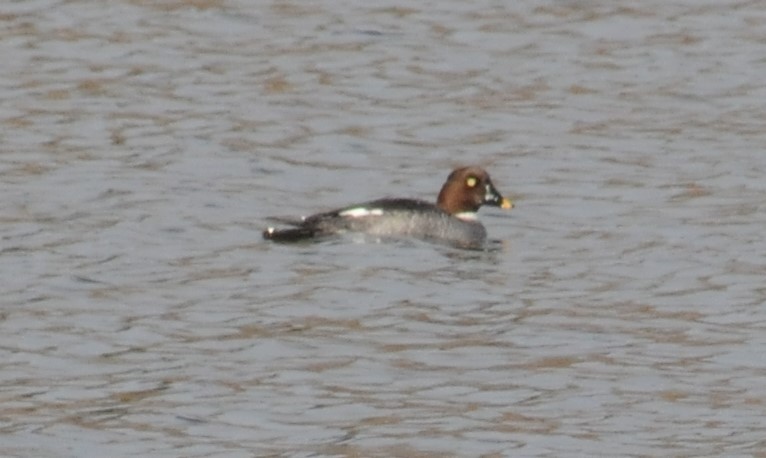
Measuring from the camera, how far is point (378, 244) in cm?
1570

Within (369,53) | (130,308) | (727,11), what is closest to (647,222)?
(130,308)

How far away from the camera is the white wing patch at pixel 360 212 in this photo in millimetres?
15383

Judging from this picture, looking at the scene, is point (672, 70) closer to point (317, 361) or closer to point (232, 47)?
point (232, 47)

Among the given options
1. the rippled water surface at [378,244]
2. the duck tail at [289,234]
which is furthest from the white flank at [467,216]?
the duck tail at [289,234]

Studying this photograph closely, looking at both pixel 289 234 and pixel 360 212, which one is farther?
pixel 360 212

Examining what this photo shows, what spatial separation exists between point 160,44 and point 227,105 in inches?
92.6

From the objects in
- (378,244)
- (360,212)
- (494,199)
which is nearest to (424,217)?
(378,244)

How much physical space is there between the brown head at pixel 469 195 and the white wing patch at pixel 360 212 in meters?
1.12

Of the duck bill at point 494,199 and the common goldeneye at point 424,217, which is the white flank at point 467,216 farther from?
the duck bill at point 494,199

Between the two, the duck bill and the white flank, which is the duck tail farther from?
the duck bill

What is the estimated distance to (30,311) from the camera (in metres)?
12.9

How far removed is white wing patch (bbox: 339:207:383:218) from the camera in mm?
15383

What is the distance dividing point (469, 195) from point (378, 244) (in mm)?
1145

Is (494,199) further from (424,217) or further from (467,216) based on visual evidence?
(424,217)
